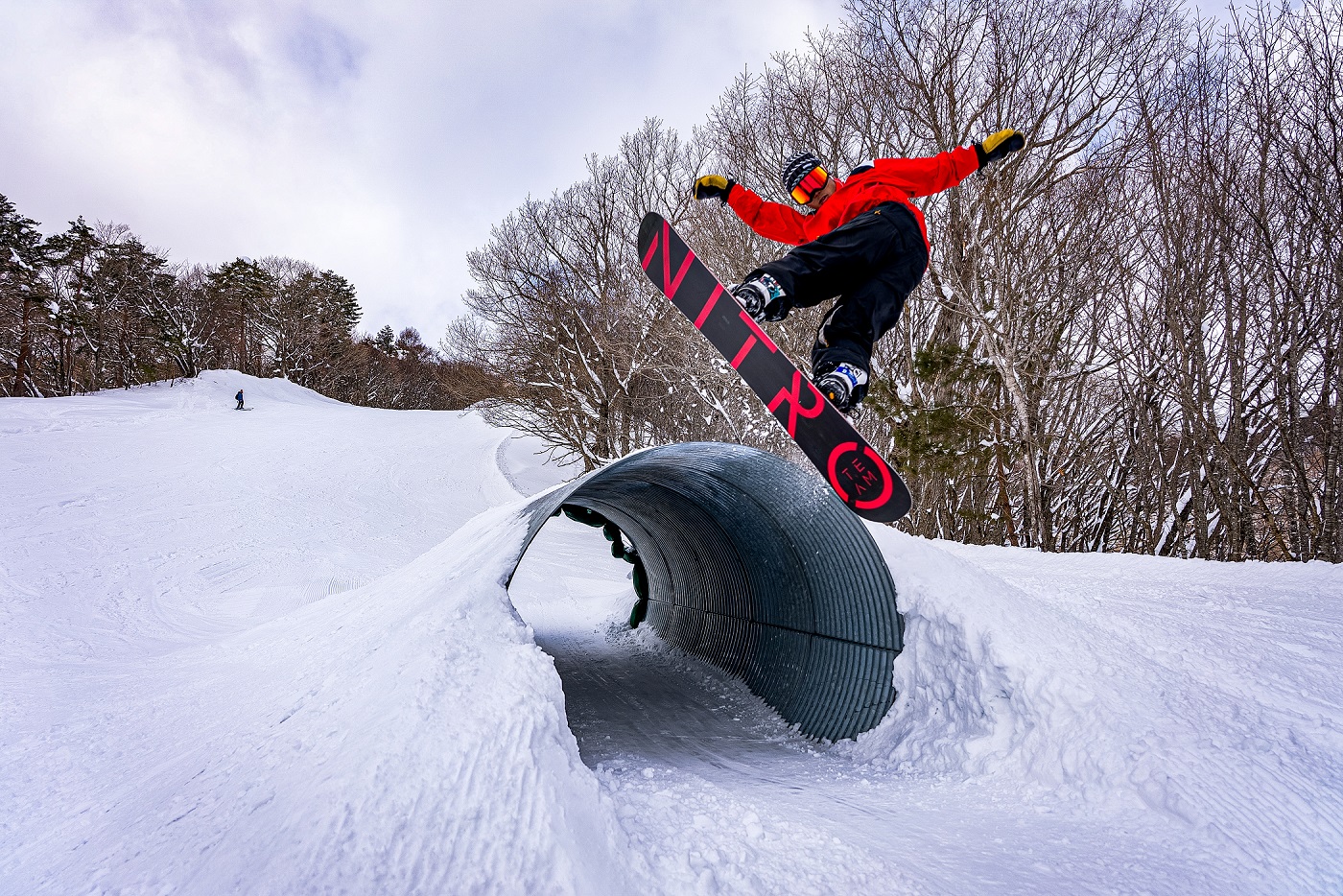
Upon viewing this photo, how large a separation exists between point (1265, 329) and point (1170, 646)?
6.71 meters

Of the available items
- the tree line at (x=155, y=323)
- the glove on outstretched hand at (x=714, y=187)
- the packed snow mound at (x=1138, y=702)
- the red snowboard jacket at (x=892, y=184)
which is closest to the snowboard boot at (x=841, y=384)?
the packed snow mound at (x=1138, y=702)

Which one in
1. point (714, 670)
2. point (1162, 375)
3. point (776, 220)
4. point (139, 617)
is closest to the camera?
point (776, 220)

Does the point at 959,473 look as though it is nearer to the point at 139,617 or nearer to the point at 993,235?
the point at 993,235

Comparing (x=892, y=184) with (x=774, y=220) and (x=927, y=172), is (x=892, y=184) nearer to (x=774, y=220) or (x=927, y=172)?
(x=927, y=172)

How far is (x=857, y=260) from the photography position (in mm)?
3514

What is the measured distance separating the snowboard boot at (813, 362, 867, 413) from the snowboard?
0.49 ft

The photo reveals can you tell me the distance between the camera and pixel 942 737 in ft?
9.05

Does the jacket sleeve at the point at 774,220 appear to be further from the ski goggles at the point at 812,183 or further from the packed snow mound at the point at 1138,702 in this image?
the packed snow mound at the point at 1138,702

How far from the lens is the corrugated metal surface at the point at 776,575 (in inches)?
130

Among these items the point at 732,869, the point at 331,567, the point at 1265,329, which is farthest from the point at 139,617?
the point at 1265,329

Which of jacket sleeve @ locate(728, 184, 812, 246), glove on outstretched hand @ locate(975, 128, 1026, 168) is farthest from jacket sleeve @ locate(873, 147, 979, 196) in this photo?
jacket sleeve @ locate(728, 184, 812, 246)

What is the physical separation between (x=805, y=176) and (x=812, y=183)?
7 centimetres

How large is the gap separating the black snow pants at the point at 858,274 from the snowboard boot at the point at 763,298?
0.04 metres

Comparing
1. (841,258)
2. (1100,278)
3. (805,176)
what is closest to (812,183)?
(805,176)
